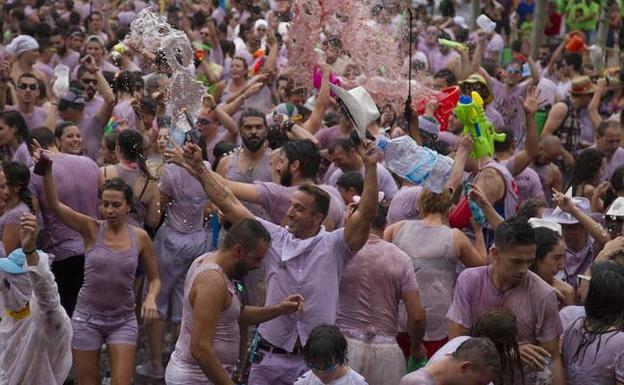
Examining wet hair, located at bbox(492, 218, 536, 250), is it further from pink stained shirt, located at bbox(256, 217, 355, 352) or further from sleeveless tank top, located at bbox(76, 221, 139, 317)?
sleeveless tank top, located at bbox(76, 221, 139, 317)

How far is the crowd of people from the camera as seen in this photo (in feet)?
20.5

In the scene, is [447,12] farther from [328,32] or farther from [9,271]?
[9,271]

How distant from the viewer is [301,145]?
7891 mm

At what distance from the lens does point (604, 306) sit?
6062mm

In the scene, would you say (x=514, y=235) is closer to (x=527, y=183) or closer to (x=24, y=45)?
(x=527, y=183)

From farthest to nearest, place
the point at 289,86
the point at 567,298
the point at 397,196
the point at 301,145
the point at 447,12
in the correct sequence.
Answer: the point at 447,12 → the point at 289,86 → the point at 397,196 → the point at 301,145 → the point at 567,298

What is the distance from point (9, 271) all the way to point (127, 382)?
1382mm

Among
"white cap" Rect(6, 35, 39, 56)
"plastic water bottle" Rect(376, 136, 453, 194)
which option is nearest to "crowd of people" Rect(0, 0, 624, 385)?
"plastic water bottle" Rect(376, 136, 453, 194)

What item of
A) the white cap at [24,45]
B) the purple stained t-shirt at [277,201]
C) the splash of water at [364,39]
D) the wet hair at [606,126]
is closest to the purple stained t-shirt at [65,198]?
the purple stained t-shirt at [277,201]

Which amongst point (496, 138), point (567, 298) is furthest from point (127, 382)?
point (496, 138)

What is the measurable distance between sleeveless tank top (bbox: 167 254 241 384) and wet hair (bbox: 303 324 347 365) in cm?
63

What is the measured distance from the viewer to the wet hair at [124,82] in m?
11.3

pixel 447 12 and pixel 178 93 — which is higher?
pixel 178 93

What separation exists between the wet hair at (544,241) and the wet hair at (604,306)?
799 mm
